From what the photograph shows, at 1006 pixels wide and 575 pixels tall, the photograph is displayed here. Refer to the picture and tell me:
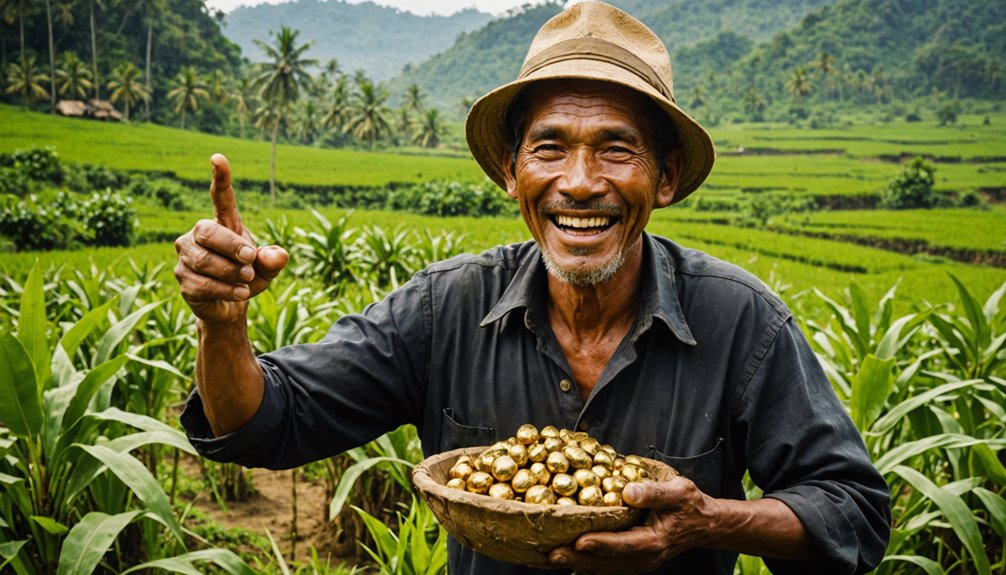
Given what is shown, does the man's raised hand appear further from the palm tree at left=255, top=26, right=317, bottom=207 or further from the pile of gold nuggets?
the palm tree at left=255, top=26, right=317, bottom=207

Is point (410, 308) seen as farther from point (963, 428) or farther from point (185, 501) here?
point (185, 501)

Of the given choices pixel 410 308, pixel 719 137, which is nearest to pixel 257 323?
pixel 410 308

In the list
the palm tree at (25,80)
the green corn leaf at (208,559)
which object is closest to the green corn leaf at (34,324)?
the green corn leaf at (208,559)

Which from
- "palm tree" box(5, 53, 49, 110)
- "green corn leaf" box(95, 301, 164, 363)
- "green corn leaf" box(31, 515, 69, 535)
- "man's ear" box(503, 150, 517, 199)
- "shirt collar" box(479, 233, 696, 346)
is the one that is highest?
"palm tree" box(5, 53, 49, 110)

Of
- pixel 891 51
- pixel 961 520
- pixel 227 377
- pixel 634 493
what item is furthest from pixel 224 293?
pixel 891 51

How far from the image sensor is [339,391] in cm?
154

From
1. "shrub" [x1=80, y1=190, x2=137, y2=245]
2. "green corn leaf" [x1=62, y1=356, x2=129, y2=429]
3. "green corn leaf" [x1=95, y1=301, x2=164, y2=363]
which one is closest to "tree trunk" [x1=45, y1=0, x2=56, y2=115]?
"shrub" [x1=80, y1=190, x2=137, y2=245]

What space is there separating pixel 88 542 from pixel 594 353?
1.28 m

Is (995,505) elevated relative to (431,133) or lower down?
lower down

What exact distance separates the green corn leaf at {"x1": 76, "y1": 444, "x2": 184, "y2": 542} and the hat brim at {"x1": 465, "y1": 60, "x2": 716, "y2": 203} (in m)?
1.11

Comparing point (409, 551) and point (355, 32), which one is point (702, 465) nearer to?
point (409, 551)

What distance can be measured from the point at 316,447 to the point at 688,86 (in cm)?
5331

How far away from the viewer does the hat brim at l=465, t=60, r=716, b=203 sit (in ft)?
4.80

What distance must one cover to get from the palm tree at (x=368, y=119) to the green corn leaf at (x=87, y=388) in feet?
108
